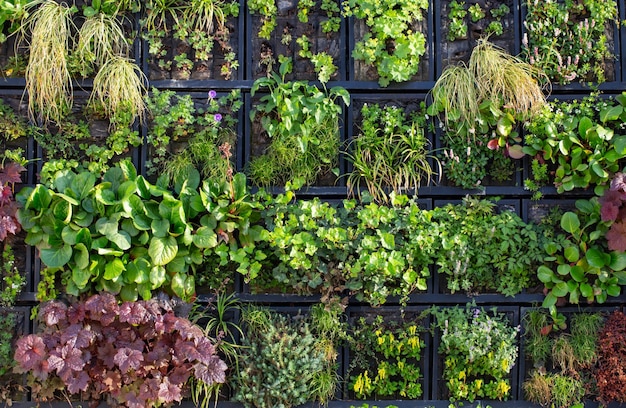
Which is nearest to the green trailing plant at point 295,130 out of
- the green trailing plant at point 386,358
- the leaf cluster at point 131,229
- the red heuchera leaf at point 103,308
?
the leaf cluster at point 131,229

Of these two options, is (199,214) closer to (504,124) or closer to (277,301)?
(277,301)

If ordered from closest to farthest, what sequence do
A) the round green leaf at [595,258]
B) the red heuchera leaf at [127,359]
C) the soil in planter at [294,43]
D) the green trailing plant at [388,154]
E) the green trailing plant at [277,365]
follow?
the red heuchera leaf at [127,359] → the green trailing plant at [277,365] → the round green leaf at [595,258] → the green trailing plant at [388,154] → the soil in planter at [294,43]

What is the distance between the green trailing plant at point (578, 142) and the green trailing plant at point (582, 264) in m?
0.20

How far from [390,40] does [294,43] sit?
2.22 ft

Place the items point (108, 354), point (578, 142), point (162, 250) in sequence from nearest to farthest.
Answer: point (108, 354) < point (162, 250) < point (578, 142)

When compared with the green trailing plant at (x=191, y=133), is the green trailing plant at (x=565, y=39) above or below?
above

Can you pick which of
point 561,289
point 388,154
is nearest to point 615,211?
point 561,289

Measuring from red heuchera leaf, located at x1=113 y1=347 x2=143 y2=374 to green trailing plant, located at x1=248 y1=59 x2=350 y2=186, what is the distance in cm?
140

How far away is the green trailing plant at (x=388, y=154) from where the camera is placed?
17.0ft

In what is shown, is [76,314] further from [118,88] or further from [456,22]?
[456,22]

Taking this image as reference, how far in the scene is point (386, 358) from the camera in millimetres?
5207

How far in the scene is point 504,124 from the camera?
5180mm

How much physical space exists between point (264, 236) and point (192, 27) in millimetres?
1567

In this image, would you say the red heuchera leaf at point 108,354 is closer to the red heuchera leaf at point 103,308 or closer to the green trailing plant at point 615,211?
the red heuchera leaf at point 103,308
